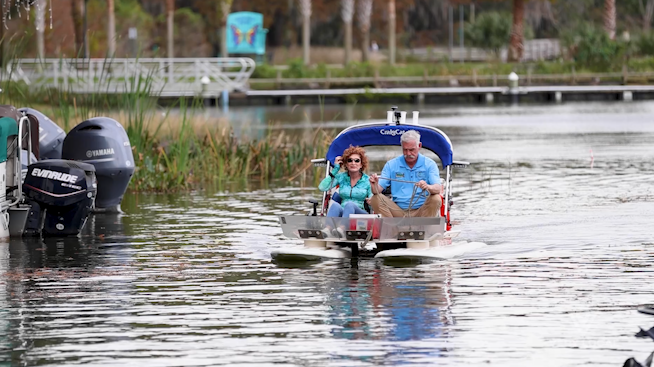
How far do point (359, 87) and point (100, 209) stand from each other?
4504 centimetres

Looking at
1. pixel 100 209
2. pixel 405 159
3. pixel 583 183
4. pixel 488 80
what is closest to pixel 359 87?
pixel 488 80

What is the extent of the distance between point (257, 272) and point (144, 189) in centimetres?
946

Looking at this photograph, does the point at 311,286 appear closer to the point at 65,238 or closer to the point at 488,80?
the point at 65,238

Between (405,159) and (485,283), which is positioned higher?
(405,159)

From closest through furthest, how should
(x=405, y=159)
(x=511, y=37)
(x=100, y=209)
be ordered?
(x=405, y=159)
(x=100, y=209)
(x=511, y=37)

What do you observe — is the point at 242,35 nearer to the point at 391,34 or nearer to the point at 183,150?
the point at 391,34

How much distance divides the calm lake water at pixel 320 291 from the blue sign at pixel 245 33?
4765 cm

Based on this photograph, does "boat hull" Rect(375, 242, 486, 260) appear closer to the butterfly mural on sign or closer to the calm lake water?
the calm lake water

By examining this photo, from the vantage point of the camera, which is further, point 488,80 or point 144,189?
point 488,80

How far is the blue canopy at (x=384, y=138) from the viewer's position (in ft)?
53.0

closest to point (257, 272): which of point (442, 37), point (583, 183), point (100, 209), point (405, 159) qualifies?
point (405, 159)

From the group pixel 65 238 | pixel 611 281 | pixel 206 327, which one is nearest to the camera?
pixel 206 327

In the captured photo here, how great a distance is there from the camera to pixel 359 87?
211ft

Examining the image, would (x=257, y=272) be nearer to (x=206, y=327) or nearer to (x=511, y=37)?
(x=206, y=327)
